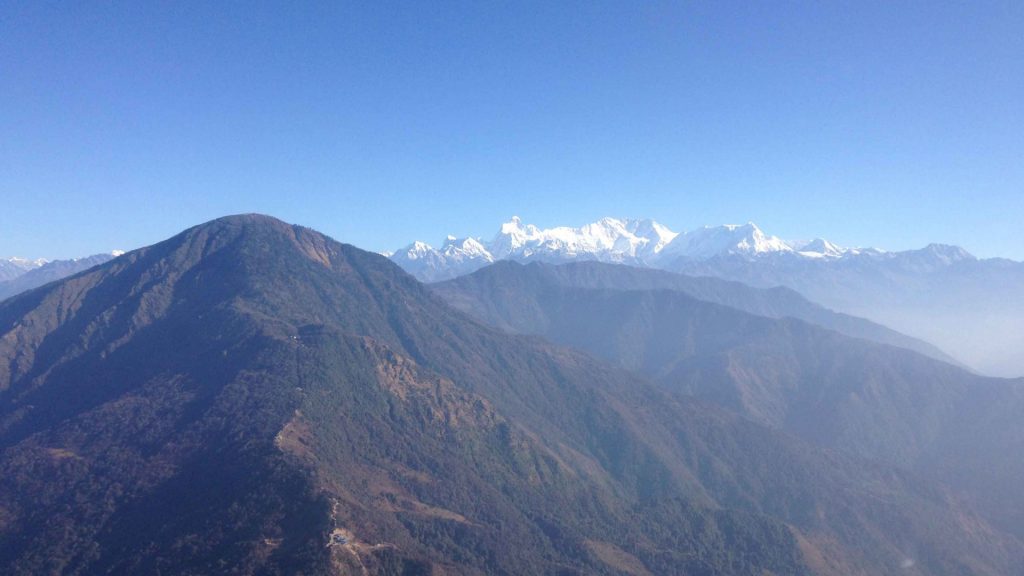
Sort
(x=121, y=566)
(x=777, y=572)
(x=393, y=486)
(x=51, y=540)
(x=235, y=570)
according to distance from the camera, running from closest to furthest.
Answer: (x=235, y=570) < (x=121, y=566) < (x=51, y=540) < (x=393, y=486) < (x=777, y=572)

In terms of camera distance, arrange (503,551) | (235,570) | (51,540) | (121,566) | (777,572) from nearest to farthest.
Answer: (235,570) → (121,566) → (51,540) → (503,551) → (777,572)

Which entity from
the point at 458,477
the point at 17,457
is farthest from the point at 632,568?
the point at 17,457

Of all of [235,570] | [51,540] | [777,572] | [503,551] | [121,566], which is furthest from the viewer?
[777,572]

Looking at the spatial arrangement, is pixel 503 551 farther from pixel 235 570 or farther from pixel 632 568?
pixel 235 570

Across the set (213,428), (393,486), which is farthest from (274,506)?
(213,428)


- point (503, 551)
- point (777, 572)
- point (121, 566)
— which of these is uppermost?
point (121, 566)

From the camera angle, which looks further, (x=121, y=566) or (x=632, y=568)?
(x=632, y=568)

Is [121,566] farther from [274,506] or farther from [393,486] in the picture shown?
[393,486]

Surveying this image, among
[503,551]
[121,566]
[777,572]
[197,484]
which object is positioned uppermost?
[197,484]

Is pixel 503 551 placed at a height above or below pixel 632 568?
above
